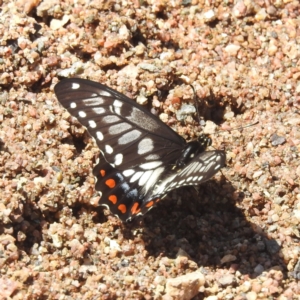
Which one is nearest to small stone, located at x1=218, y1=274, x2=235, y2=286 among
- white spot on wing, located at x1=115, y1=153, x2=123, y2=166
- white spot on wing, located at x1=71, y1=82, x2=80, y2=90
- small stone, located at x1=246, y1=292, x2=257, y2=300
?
small stone, located at x1=246, y1=292, x2=257, y2=300

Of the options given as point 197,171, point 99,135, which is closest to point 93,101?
point 99,135

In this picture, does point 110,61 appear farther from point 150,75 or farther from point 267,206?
point 267,206

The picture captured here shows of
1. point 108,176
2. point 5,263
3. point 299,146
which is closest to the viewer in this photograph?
point 5,263

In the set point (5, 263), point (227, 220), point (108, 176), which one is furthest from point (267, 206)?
point (5, 263)

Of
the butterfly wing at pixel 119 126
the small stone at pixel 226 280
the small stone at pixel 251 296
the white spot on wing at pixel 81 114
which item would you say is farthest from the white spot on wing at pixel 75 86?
the small stone at pixel 251 296

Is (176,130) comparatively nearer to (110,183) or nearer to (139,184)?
(139,184)

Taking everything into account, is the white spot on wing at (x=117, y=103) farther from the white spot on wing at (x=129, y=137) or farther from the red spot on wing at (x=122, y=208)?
the red spot on wing at (x=122, y=208)
